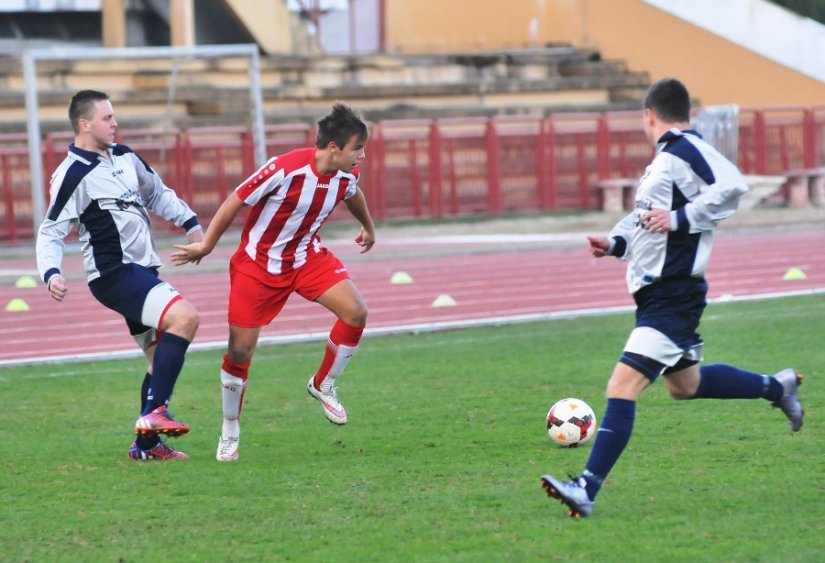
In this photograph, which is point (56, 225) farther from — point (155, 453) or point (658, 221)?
point (658, 221)

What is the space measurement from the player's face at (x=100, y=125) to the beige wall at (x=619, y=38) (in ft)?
81.4

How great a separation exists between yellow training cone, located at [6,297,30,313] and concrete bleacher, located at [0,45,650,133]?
31.1 feet

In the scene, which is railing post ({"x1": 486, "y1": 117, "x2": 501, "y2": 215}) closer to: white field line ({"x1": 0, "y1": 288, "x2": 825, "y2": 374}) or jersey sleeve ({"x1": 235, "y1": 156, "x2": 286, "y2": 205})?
white field line ({"x1": 0, "y1": 288, "x2": 825, "y2": 374})

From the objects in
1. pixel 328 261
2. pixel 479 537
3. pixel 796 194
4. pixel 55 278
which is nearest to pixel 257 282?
pixel 328 261

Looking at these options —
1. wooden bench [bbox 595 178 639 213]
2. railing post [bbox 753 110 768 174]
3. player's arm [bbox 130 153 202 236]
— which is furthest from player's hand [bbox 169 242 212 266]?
railing post [bbox 753 110 768 174]

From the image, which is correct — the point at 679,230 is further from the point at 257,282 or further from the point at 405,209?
the point at 405,209

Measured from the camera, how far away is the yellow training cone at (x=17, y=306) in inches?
602

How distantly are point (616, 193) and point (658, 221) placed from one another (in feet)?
68.4

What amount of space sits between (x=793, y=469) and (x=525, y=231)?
17369mm

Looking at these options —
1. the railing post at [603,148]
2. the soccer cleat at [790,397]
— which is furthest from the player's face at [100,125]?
the railing post at [603,148]

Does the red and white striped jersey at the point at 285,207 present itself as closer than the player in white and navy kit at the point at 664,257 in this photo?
No

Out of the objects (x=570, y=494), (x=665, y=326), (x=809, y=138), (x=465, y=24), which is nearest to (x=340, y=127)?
(x=665, y=326)

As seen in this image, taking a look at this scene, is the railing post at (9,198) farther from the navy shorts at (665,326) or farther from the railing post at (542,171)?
the navy shorts at (665,326)

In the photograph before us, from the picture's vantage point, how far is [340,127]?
7.24 meters
